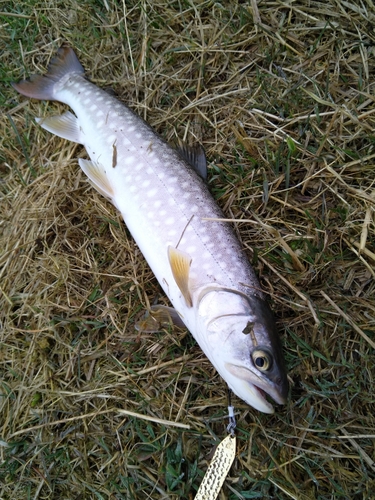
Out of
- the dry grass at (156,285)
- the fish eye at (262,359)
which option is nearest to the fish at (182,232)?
the fish eye at (262,359)

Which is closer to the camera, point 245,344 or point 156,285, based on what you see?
point 245,344

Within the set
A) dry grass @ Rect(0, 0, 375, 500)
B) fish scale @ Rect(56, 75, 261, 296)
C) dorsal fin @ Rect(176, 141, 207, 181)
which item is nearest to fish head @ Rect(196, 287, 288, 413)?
fish scale @ Rect(56, 75, 261, 296)

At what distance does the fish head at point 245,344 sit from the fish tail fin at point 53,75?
191 cm

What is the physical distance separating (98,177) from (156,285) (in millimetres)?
754

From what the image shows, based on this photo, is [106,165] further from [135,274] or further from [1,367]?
[1,367]

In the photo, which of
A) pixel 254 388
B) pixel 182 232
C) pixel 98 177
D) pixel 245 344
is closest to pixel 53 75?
pixel 98 177

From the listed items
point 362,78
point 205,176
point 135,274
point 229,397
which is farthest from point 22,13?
point 229,397

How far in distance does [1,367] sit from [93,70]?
211 cm

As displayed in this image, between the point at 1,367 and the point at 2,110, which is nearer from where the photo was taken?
the point at 1,367

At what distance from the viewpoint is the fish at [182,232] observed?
1862 millimetres

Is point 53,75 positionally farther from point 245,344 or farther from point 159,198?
point 245,344

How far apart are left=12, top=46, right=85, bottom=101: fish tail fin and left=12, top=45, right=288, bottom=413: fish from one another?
0.03 feet

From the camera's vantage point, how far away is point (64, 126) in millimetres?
2648

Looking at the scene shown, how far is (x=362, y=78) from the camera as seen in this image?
2.37 metres
